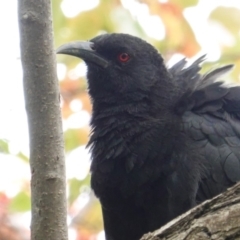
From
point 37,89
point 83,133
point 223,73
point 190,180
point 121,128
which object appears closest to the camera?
point 37,89

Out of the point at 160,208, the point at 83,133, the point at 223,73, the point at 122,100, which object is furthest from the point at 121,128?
the point at 83,133

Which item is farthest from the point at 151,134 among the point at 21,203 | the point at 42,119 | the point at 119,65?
the point at 21,203

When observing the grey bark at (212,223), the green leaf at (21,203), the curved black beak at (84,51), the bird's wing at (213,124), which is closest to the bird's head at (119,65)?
A: the curved black beak at (84,51)

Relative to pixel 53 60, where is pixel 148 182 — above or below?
below

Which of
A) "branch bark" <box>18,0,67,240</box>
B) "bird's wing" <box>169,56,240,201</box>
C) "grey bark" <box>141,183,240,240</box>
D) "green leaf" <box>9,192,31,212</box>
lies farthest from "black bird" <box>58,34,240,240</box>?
"grey bark" <box>141,183,240,240</box>

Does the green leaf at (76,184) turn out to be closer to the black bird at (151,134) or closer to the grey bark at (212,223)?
the black bird at (151,134)

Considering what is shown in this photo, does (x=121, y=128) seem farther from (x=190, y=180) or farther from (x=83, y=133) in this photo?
(x=83, y=133)

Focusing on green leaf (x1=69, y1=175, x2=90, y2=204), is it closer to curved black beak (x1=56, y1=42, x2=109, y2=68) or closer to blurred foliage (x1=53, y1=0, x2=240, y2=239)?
blurred foliage (x1=53, y1=0, x2=240, y2=239)
